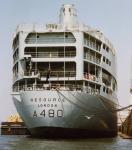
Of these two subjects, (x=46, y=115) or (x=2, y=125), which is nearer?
(x=46, y=115)

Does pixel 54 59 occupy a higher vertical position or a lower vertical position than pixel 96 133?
higher

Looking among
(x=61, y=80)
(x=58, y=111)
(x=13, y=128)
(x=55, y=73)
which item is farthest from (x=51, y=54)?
(x=13, y=128)

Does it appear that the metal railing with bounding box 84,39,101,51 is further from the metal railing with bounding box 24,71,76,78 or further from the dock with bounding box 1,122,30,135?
the dock with bounding box 1,122,30,135

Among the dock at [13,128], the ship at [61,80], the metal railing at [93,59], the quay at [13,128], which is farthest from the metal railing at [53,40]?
the dock at [13,128]

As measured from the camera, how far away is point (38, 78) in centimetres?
4681

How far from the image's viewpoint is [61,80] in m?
47.0

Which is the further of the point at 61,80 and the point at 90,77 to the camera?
the point at 90,77

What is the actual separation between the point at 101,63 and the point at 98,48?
1833 millimetres

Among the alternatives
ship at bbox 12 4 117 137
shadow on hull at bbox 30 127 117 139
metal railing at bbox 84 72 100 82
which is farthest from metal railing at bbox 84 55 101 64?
shadow on hull at bbox 30 127 117 139

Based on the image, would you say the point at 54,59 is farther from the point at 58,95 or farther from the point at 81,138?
the point at 81,138

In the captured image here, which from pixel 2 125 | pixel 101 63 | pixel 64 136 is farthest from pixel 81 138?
pixel 2 125

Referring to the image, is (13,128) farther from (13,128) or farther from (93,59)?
(93,59)

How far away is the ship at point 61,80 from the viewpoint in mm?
44188

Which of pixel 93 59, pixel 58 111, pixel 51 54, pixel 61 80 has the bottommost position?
pixel 58 111
